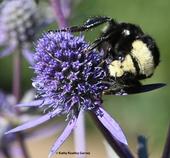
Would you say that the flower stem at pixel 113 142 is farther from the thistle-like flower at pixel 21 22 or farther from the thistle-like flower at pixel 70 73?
the thistle-like flower at pixel 21 22

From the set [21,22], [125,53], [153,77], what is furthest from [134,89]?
[153,77]

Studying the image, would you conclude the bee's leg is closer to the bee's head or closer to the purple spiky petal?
the bee's head

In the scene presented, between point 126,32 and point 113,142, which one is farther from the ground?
point 126,32

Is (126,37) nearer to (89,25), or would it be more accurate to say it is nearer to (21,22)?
(89,25)

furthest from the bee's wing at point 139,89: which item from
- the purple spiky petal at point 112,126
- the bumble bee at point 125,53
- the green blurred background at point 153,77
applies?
→ the green blurred background at point 153,77

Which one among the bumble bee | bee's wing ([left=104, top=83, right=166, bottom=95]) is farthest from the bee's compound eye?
bee's wing ([left=104, top=83, right=166, bottom=95])
